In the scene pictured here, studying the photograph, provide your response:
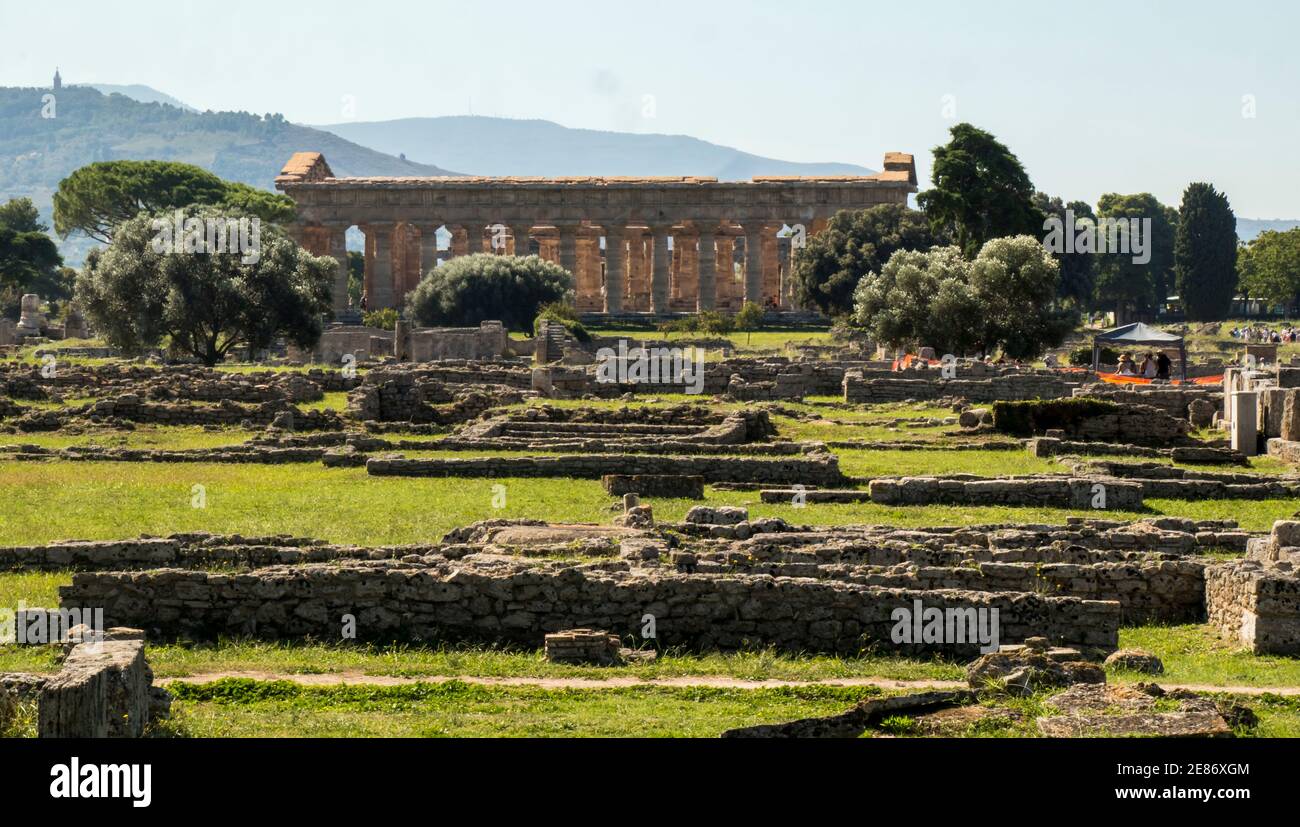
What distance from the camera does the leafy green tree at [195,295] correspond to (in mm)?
58125

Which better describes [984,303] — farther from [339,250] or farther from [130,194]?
[130,194]

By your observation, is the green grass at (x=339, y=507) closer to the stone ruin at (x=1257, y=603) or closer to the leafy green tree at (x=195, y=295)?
the stone ruin at (x=1257, y=603)

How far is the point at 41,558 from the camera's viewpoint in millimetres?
20859

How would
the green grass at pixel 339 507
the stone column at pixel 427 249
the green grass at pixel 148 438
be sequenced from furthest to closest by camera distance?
1. the stone column at pixel 427 249
2. the green grass at pixel 148 438
3. the green grass at pixel 339 507

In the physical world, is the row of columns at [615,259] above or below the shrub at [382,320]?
above

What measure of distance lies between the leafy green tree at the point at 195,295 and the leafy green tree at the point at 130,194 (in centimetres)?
4776

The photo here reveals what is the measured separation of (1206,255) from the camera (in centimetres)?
10750

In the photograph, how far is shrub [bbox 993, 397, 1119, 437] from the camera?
3697 centimetres

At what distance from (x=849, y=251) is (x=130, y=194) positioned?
46.6 meters

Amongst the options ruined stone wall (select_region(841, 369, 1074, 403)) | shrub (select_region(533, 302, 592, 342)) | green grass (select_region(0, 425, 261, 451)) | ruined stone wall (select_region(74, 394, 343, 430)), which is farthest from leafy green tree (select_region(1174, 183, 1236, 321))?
green grass (select_region(0, 425, 261, 451))

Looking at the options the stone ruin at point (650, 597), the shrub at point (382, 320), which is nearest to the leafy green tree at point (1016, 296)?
the shrub at point (382, 320)

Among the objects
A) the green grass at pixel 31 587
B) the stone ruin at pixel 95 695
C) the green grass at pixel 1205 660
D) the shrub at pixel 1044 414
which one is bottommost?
the green grass at pixel 1205 660

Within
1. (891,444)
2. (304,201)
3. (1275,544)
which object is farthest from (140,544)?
(304,201)

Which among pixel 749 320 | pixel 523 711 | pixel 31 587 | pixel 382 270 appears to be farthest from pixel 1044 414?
pixel 382 270
